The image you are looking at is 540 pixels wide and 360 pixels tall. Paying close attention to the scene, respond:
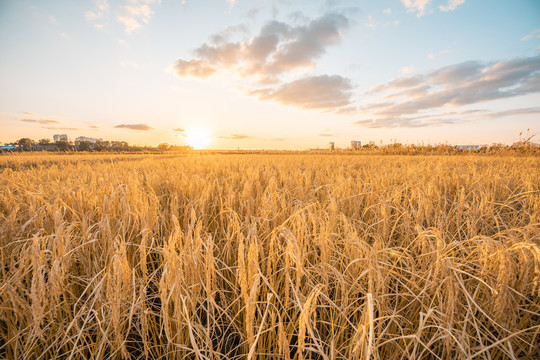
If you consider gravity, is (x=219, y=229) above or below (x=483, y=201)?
below

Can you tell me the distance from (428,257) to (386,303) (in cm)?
40

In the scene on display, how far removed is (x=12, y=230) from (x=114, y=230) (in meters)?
0.67

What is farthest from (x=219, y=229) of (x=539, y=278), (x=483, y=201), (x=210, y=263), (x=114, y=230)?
(x=483, y=201)

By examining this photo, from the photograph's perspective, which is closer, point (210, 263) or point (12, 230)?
point (210, 263)

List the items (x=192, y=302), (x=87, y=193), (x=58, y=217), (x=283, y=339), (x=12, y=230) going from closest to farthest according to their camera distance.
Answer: (x=283, y=339), (x=192, y=302), (x=58, y=217), (x=12, y=230), (x=87, y=193)

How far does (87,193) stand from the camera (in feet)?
7.07

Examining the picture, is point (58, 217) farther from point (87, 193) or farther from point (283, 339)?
point (283, 339)

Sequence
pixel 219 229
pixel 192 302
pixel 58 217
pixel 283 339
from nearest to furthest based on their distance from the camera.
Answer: pixel 283 339 → pixel 192 302 → pixel 58 217 → pixel 219 229

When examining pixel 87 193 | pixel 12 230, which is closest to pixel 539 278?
pixel 12 230

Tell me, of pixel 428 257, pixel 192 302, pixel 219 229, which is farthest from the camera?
pixel 219 229

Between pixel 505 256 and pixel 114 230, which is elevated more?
pixel 505 256

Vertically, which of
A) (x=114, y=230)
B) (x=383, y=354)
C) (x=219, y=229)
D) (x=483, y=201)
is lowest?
(x=383, y=354)

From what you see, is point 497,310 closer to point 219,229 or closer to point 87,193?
point 219,229

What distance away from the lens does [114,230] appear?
155 cm
